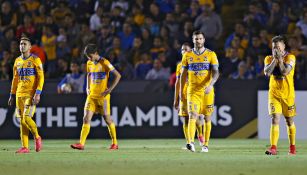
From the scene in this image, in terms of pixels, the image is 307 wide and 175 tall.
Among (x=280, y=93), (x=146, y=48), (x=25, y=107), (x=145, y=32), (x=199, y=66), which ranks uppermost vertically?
(x=145, y=32)

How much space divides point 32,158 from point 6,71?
34.8 feet

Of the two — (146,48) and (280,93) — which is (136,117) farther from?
(280,93)

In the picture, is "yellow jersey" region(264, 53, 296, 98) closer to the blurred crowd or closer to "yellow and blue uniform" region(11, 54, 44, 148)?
"yellow and blue uniform" region(11, 54, 44, 148)

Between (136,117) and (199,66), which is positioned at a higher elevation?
(199,66)

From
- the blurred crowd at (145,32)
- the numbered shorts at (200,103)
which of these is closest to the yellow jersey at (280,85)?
the numbered shorts at (200,103)

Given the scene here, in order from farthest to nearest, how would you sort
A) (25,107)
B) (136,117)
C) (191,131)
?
1. (136,117)
2. (25,107)
3. (191,131)

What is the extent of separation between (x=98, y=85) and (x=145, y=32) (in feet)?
24.6

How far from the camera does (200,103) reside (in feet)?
49.5

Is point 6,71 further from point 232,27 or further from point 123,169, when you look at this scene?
point 123,169

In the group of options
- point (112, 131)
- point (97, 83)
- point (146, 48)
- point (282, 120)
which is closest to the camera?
point (97, 83)

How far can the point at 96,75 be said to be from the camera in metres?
16.6

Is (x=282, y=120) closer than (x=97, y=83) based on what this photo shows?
No

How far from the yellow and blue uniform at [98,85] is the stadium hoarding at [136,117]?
5.22 metres

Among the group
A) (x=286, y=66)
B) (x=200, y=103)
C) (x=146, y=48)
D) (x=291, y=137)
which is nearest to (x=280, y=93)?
(x=286, y=66)
